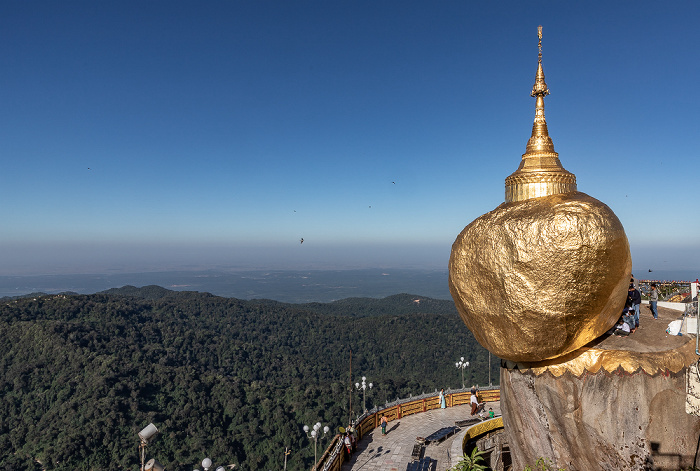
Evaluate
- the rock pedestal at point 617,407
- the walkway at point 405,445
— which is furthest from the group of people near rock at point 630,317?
the walkway at point 405,445

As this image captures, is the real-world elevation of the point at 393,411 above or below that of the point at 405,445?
above

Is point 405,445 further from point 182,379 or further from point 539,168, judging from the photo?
point 182,379

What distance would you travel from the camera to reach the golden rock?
726 centimetres

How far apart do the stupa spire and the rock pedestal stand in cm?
368

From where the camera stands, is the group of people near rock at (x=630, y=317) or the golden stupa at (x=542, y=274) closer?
the golden stupa at (x=542, y=274)

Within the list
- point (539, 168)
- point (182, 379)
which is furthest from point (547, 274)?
point (182, 379)

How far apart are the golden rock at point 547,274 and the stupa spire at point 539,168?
0.96 meters

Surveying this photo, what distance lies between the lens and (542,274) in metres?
7.34

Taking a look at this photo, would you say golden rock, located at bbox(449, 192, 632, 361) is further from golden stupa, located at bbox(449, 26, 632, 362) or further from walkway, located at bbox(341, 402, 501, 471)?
walkway, located at bbox(341, 402, 501, 471)

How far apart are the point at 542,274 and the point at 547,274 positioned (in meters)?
0.09

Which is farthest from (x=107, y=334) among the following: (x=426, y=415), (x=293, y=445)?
(x=426, y=415)

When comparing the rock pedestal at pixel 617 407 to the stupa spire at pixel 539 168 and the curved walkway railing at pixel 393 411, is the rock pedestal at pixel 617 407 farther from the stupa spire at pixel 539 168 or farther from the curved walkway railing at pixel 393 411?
the curved walkway railing at pixel 393 411

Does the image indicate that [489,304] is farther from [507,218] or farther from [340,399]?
[340,399]

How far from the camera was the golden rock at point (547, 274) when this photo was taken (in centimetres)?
726
